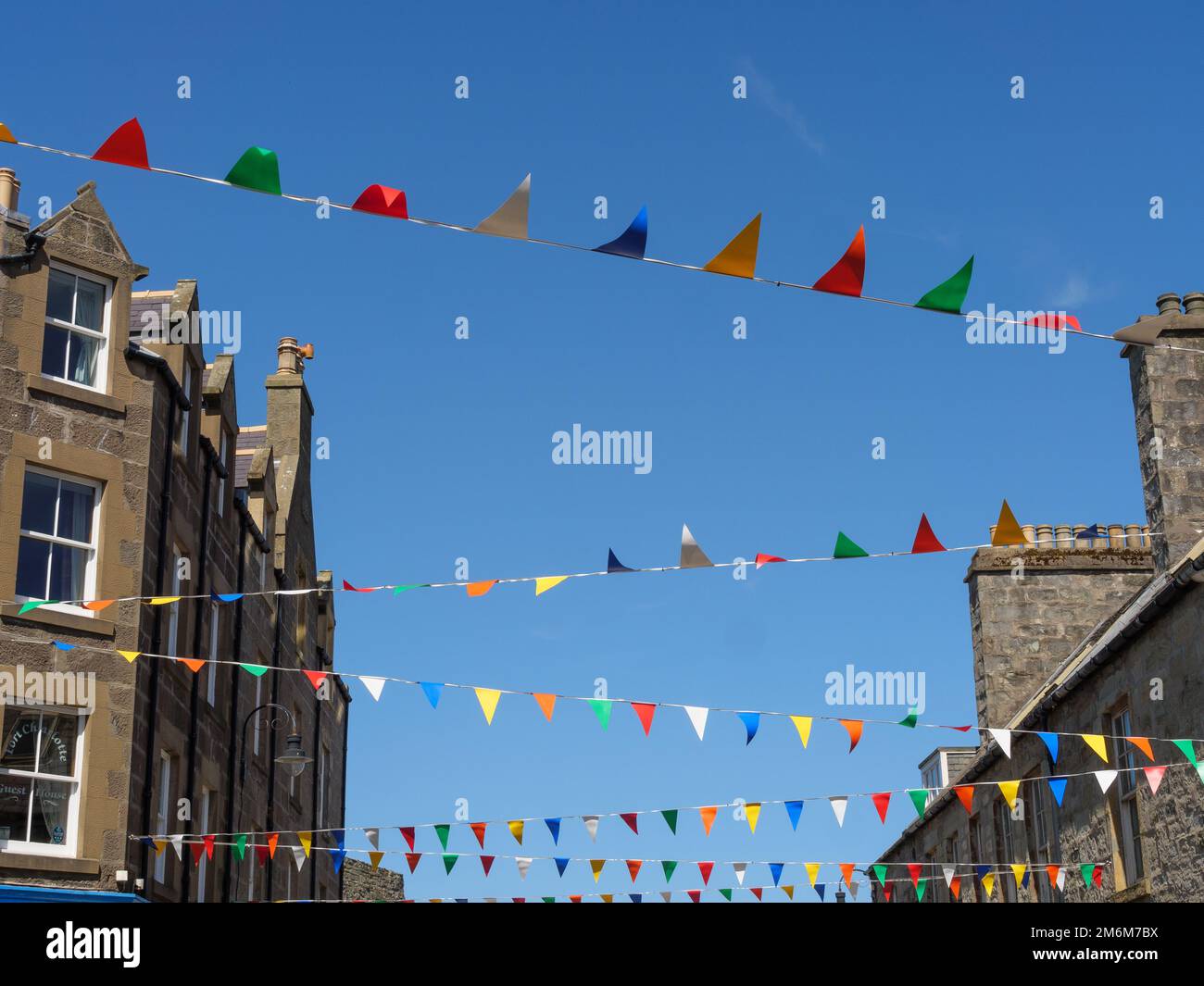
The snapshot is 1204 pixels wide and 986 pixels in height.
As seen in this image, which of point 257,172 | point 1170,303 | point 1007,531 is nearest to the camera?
point 257,172

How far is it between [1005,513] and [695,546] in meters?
2.26

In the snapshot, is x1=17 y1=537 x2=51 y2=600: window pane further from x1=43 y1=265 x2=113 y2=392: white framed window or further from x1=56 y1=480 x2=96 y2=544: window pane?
x1=43 y1=265 x2=113 y2=392: white framed window

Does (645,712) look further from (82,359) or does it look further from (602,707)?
(82,359)

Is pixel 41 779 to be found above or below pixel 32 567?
below

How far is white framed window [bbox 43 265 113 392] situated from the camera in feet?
57.2

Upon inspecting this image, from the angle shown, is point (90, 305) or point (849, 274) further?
point (90, 305)

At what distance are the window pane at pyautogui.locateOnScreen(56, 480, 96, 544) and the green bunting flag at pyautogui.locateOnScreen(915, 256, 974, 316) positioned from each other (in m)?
11.1

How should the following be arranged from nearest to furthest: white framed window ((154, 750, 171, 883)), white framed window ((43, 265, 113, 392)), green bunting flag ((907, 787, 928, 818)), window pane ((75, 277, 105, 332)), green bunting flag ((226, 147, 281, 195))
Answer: green bunting flag ((226, 147, 281, 195))
green bunting flag ((907, 787, 928, 818))
white framed window ((43, 265, 113, 392))
window pane ((75, 277, 105, 332))
white framed window ((154, 750, 171, 883))

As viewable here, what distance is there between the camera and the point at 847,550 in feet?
37.9

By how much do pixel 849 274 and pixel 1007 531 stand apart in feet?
10.1

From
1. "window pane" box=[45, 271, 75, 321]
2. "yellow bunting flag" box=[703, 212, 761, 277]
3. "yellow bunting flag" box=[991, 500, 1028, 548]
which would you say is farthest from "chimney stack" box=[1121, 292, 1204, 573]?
"window pane" box=[45, 271, 75, 321]

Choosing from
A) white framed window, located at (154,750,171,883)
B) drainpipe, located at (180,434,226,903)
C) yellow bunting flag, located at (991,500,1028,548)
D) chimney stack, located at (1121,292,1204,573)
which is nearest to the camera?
yellow bunting flag, located at (991,500,1028,548)

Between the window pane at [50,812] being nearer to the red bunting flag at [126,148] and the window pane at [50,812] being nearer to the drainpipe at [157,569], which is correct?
the drainpipe at [157,569]

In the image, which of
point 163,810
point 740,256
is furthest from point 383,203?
point 163,810
